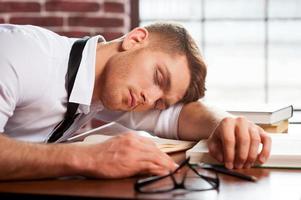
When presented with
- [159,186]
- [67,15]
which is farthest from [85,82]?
[67,15]

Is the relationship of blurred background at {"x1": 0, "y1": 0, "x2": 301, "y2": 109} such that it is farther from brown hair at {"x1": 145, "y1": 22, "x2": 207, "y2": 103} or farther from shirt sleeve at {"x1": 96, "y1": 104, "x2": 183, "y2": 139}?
brown hair at {"x1": 145, "y1": 22, "x2": 207, "y2": 103}

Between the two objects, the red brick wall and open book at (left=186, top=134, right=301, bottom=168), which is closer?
open book at (left=186, top=134, right=301, bottom=168)

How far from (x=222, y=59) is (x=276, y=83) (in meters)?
0.26

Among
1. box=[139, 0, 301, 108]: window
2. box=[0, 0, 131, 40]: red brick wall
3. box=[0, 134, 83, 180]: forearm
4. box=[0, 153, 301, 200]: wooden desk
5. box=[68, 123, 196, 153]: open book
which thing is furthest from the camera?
box=[139, 0, 301, 108]: window

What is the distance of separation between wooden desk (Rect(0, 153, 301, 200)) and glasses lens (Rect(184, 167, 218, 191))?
0.06 feet

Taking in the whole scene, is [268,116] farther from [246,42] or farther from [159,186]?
[246,42]

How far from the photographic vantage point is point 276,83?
2.72m

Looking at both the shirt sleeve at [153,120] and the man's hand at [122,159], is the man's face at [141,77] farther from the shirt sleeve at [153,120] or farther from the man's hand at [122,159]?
the man's hand at [122,159]

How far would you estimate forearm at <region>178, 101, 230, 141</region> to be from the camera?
1.51 meters

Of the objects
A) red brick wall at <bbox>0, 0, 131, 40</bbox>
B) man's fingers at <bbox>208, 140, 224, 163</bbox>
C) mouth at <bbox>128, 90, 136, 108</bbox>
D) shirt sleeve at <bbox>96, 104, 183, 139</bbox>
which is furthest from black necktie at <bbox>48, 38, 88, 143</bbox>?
red brick wall at <bbox>0, 0, 131, 40</bbox>

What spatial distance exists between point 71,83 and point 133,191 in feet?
1.57

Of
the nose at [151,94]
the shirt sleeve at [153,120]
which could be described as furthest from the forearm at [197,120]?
the nose at [151,94]

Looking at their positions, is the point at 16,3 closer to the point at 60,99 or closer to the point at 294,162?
the point at 60,99

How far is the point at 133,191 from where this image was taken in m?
0.99
